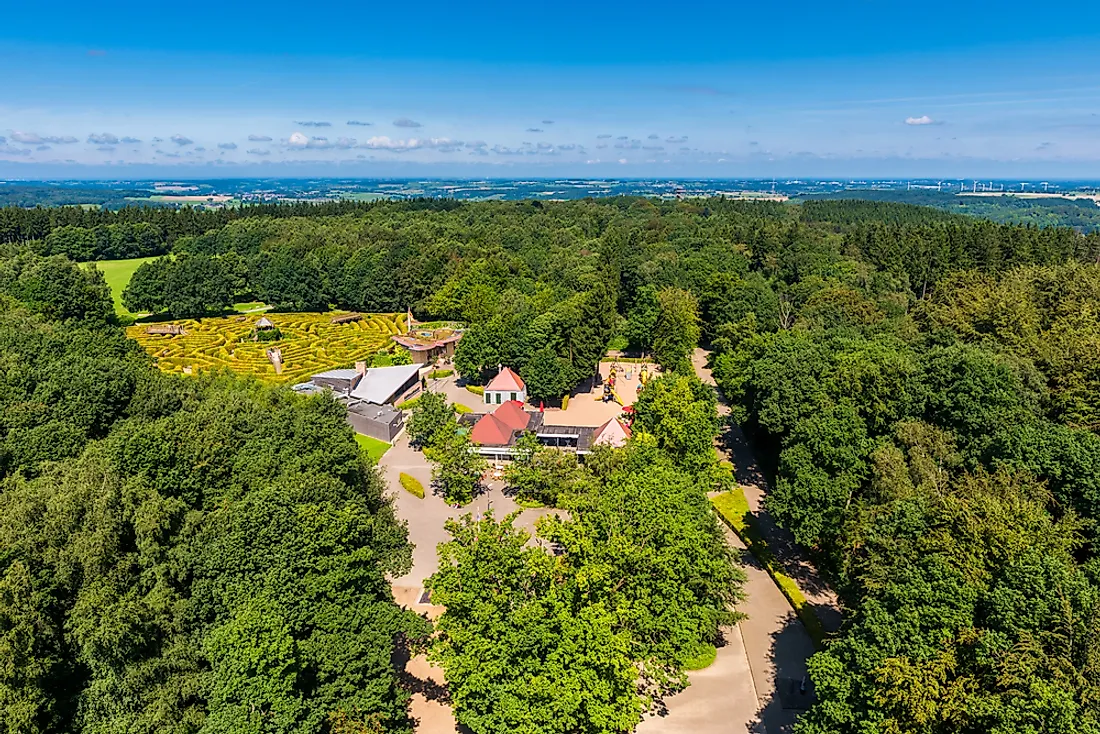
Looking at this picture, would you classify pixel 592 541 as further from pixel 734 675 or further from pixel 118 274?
pixel 118 274

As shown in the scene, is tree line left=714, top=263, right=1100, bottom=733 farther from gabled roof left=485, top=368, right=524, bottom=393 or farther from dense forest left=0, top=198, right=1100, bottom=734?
gabled roof left=485, top=368, right=524, bottom=393

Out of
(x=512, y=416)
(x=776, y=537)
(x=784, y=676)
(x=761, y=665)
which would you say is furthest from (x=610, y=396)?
(x=784, y=676)

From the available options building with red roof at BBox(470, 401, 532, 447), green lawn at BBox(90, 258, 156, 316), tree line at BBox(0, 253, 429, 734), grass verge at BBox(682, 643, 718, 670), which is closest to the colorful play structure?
building with red roof at BBox(470, 401, 532, 447)

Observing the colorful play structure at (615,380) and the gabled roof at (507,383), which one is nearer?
the gabled roof at (507,383)

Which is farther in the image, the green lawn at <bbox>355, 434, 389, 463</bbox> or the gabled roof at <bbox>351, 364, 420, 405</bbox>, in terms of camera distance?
the gabled roof at <bbox>351, 364, 420, 405</bbox>

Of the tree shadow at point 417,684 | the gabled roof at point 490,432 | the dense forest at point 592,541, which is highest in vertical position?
A: the dense forest at point 592,541

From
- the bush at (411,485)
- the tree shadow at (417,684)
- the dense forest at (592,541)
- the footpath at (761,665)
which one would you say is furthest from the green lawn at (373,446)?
the footpath at (761,665)

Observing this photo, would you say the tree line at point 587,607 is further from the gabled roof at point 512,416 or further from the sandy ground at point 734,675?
the gabled roof at point 512,416
